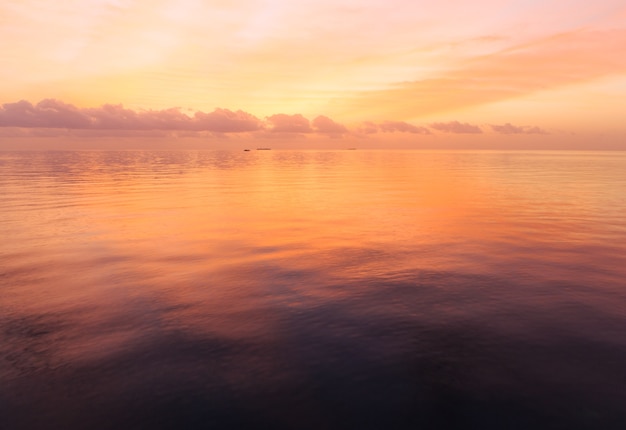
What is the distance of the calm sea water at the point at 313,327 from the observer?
30.6 ft

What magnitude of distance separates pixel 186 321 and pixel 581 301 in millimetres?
13593

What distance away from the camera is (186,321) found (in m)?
13.4

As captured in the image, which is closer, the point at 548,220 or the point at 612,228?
the point at 612,228

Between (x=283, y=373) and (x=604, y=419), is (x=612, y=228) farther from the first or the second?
(x=283, y=373)

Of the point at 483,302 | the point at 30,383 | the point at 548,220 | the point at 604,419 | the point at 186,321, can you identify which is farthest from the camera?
the point at 548,220

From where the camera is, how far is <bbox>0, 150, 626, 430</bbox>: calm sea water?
368 inches

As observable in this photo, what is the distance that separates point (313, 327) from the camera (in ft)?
43.0

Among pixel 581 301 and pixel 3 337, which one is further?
pixel 581 301

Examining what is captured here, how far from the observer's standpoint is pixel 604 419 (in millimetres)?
8914

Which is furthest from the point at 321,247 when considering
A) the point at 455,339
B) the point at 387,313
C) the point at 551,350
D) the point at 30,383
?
the point at 30,383

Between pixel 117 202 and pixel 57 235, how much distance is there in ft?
48.4

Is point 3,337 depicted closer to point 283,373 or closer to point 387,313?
point 283,373

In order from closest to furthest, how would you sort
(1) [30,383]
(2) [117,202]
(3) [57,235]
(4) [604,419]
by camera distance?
(4) [604,419], (1) [30,383], (3) [57,235], (2) [117,202]

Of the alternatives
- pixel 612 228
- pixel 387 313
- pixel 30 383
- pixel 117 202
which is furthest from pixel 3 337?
pixel 612 228
